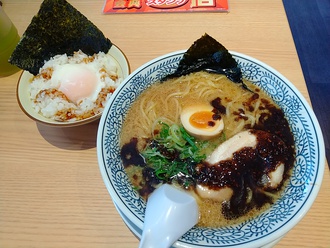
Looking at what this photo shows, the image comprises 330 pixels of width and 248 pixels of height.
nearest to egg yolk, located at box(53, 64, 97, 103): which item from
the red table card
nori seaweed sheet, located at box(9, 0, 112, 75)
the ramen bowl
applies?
nori seaweed sheet, located at box(9, 0, 112, 75)

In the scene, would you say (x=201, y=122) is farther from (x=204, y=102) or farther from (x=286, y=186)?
(x=286, y=186)

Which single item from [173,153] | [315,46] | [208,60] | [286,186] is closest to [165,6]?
[208,60]

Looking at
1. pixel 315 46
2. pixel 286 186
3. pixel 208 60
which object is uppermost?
pixel 208 60

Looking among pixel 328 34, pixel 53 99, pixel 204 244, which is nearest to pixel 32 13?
pixel 53 99

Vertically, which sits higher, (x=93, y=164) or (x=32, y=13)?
(x=32, y=13)

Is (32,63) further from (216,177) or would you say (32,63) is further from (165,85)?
(216,177)

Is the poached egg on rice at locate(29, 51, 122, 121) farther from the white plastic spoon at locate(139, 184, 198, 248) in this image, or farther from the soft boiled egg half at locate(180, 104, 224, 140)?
the white plastic spoon at locate(139, 184, 198, 248)
